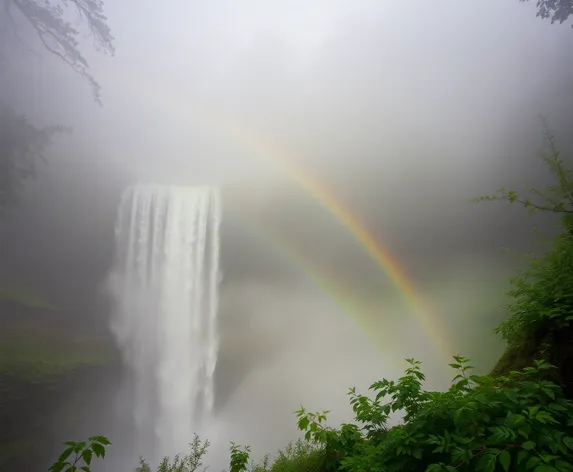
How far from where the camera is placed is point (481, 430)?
1.49 meters

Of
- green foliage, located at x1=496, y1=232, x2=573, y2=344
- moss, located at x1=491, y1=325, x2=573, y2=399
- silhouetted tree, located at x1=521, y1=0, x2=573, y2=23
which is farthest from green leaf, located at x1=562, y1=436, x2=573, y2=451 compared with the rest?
silhouetted tree, located at x1=521, y1=0, x2=573, y2=23

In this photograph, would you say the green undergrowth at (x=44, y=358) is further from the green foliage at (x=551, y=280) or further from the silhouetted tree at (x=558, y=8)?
the silhouetted tree at (x=558, y=8)

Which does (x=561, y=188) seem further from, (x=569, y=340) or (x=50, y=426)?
(x=50, y=426)

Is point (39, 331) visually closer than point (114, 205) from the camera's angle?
Yes

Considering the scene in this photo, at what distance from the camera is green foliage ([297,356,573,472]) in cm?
128

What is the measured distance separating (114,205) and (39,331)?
34.2ft

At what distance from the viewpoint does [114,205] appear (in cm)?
2480

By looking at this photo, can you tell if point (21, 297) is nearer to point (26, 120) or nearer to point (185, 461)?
point (26, 120)

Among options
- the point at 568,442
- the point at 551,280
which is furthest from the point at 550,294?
the point at 568,442

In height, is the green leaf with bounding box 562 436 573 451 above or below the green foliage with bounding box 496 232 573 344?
below

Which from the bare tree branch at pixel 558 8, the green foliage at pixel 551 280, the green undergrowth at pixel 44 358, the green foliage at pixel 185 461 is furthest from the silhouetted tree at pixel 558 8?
the green undergrowth at pixel 44 358

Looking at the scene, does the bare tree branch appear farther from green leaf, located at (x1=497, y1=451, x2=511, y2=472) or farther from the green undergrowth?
the green undergrowth

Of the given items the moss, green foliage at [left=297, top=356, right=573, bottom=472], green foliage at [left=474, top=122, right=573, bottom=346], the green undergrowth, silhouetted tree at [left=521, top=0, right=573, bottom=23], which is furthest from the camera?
the green undergrowth

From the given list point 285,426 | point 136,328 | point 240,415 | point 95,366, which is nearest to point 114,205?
point 136,328
